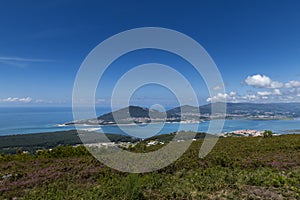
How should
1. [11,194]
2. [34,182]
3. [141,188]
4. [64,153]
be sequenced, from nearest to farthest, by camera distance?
1. [141,188]
2. [11,194]
3. [34,182]
4. [64,153]

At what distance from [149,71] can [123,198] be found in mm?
5288

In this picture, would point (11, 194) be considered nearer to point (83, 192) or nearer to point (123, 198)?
point (83, 192)

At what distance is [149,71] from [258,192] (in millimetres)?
5872

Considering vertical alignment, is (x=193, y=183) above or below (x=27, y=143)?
above

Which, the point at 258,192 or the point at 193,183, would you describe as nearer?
the point at 258,192

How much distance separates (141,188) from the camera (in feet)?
21.3

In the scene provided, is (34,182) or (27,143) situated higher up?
(34,182)

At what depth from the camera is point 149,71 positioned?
9188mm

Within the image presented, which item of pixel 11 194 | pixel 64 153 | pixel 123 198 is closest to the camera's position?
pixel 123 198

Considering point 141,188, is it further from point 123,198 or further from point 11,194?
point 11,194

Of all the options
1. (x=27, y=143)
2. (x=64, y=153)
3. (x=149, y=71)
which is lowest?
(x=27, y=143)

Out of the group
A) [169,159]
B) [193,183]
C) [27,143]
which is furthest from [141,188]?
[27,143]

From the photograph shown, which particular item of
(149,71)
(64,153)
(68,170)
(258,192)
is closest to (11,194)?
(68,170)

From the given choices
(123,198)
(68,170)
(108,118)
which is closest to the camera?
(123,198)
